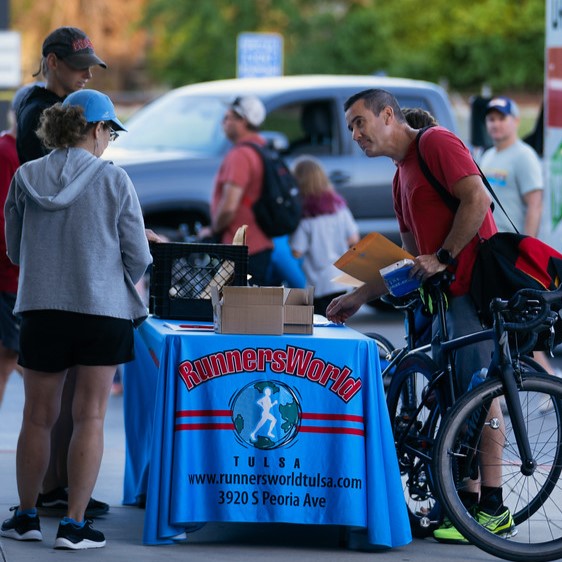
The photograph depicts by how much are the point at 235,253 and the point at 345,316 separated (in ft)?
1.82

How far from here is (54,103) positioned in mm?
6352

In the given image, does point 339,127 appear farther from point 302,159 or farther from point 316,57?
point 316,57

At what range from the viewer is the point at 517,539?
5.87 m

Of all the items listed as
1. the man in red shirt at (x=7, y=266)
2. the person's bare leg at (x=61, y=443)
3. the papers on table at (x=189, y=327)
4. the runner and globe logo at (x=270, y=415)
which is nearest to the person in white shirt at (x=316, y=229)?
the man in red shirt at (x=7, y=266)

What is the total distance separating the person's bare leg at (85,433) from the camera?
5.56m

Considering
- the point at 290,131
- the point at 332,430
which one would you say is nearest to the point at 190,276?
the point at 332,430

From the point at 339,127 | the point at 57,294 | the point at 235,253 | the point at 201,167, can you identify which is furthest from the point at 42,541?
the point at 339,127

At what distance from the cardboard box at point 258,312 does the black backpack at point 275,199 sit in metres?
3.94

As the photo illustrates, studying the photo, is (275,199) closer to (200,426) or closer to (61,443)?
(61,443)

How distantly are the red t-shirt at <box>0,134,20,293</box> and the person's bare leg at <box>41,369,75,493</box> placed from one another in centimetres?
88

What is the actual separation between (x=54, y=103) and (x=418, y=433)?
217 centimetres

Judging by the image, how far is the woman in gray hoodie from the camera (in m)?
5.45

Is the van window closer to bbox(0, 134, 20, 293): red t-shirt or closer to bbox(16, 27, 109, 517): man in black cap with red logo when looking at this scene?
bbox(0, 134, 20, 293): red t-shirt

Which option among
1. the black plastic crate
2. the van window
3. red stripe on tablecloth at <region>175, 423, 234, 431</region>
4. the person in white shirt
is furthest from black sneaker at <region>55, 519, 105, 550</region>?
the van window
